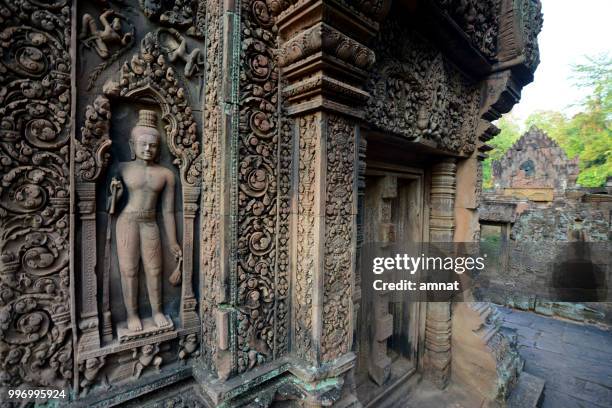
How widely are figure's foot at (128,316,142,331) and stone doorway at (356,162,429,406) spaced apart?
199cm

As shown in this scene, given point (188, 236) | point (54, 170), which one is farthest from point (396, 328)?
point (54, 170)

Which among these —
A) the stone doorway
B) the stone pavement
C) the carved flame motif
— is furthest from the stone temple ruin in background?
the carved flame motif

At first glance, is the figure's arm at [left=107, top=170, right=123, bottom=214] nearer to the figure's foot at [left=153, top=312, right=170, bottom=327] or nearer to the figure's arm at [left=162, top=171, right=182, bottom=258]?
the figure's arm at [left=162, top=171, right=182, bottom=258]

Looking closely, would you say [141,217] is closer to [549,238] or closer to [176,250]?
[176,250]

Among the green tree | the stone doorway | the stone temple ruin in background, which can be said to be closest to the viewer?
the stone doorway

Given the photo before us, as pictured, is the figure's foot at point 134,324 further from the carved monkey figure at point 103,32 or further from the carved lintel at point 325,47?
the carved lintel at point 325,47

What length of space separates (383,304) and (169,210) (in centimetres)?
247

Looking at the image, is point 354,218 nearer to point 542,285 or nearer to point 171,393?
point 171,393

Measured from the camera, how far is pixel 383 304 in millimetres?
3021

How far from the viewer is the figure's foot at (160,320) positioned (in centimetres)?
161

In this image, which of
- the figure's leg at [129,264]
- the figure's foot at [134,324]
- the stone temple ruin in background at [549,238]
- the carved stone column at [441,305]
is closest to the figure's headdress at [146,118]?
the figure's leg at [129,264]

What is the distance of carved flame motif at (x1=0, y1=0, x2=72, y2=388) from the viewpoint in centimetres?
123

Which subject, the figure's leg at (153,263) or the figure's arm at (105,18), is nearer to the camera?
the figure's arm at (105,18)

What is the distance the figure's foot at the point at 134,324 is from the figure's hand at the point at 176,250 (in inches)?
16.0
